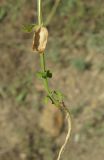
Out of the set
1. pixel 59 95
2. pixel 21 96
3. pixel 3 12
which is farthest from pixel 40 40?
pixel 3 12

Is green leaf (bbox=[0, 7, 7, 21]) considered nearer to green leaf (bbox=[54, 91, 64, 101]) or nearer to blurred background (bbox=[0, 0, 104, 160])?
blurred background (bbox=[0, 0, 104, 160])

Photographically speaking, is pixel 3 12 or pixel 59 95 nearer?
pixel 59 95

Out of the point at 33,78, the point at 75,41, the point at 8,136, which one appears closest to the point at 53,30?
the point at 75,41

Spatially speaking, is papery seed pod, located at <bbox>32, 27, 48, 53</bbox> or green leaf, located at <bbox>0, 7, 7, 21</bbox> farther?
green leaf, located at <bbox>0, 7, 7, 21</bbox>

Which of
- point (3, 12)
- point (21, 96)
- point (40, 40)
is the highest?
point (3, 12)

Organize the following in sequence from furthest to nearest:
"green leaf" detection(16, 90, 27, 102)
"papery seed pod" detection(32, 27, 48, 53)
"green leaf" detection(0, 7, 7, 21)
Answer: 1. "green leaf" detection(0, 7, 7, 21)
2. "green leaf" detection(16, 90, 27, 102)
3. "papery seed pod" detection(32, 27, 48, 53)

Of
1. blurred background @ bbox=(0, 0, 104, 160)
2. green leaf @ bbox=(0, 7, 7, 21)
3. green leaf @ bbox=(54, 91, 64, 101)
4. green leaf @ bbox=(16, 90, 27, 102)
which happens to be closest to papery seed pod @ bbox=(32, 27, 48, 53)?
green leaf @ bbox=(54, 91, 64, 101)

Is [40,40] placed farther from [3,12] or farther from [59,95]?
[3,12]
